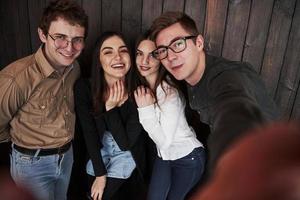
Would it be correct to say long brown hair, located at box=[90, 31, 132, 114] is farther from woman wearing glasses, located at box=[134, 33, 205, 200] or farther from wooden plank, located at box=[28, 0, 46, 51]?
wooden plank, located at box=[28, 0, 46, 51]

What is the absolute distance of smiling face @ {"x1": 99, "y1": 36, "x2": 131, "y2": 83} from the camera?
154cm

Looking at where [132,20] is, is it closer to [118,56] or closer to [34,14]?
[118,56]

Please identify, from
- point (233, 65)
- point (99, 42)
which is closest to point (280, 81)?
point (233, 65)

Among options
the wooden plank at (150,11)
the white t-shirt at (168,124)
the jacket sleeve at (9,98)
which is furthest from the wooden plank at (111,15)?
the jacket sleeve at (9,98)

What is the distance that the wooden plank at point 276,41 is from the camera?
5.08ft

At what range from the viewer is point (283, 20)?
1.57 m

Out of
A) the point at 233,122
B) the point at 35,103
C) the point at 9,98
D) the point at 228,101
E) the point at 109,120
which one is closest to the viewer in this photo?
the point at 233,122

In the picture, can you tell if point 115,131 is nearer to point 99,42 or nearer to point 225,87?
point 99,42

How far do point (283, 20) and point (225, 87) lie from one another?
2.88 feet

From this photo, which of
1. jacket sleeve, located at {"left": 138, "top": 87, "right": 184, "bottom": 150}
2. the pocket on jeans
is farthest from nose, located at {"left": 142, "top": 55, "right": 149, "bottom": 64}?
the pocket on jeans

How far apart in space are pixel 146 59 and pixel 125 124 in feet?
1.28

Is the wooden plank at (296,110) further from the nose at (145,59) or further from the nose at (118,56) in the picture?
the nose at (118,56)

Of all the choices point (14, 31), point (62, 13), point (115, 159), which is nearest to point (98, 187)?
point (115, 159)

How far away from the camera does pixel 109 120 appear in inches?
64.4
